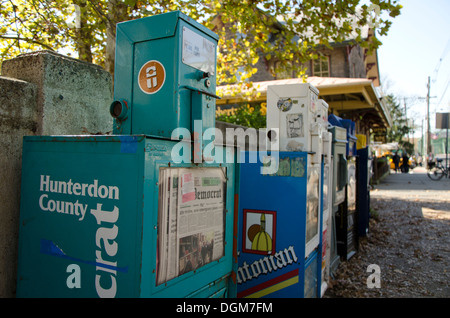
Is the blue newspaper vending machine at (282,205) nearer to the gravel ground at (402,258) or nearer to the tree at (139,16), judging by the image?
the gravel ground at (402,258)

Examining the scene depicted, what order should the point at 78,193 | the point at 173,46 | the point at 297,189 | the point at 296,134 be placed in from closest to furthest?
1. the point at 78,193
2. the point at 173,46
3. the point at 297,189
4. the point at 296,134

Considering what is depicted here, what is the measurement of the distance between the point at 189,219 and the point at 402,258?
520 cm

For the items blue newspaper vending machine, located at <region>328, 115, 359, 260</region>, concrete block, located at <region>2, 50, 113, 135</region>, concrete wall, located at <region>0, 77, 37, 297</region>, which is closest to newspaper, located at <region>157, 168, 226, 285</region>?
concrete block, located at <region>2, 50, 113, 135</region>

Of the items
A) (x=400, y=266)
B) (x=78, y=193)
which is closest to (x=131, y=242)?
(x=78, y=193)

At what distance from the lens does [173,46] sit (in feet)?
6.22

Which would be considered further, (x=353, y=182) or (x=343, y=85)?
(x=343, y=85)

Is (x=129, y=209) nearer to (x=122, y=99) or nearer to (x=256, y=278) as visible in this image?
(x=122, y=99)

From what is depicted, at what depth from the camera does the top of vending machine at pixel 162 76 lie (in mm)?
1891

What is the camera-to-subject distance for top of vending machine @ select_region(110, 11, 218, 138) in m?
1.89

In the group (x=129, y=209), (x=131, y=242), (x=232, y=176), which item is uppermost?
(x=232, y=176)

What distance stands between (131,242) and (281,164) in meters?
2.08

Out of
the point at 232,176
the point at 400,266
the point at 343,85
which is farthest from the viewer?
the point at 343,85

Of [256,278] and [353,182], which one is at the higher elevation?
[353,182]

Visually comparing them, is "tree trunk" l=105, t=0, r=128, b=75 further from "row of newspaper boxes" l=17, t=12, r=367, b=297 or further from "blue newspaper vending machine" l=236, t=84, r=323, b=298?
"row of newspaper boxes" l=17, t=12, r=367, b=297
